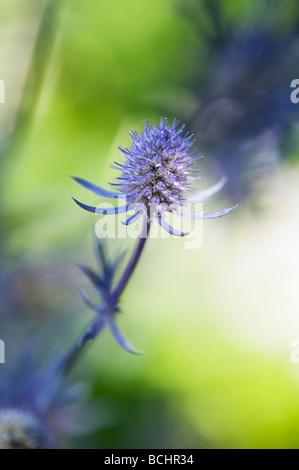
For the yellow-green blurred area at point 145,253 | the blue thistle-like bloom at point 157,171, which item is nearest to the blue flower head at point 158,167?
the blue thistle-like bloom at point 157,171

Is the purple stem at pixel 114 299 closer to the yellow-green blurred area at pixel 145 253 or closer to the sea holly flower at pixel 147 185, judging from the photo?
the sea holly flower at pixel 147 185

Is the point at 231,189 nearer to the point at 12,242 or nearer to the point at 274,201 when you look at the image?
the point at 274,201

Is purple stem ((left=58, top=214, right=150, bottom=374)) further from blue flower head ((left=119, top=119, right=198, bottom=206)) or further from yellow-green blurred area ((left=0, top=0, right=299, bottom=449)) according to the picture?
yellow-green blurred area ((left=0, top=0, right=299, bottom=449))

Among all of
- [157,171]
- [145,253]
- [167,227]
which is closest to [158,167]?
[157,171]

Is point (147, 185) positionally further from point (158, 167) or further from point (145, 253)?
point (145, 253)

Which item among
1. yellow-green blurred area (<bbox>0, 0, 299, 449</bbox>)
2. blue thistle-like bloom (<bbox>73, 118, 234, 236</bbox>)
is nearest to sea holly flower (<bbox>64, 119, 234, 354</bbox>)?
blue thistle-like bloom (<bbox>73, 118, 234, 236</bbox>)

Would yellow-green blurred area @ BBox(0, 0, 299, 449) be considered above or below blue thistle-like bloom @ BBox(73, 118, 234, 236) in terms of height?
above

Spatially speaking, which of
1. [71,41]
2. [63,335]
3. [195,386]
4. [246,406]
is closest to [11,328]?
[63,335]

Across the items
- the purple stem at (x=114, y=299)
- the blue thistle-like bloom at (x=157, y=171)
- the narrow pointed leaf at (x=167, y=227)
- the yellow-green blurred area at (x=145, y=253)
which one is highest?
the yellow-green blurred area at (x=145, y=253)

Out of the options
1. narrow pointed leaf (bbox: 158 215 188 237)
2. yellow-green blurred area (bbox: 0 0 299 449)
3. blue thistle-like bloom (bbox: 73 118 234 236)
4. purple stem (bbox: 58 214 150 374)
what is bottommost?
purple stem (bbox: 58 214 150 374)
